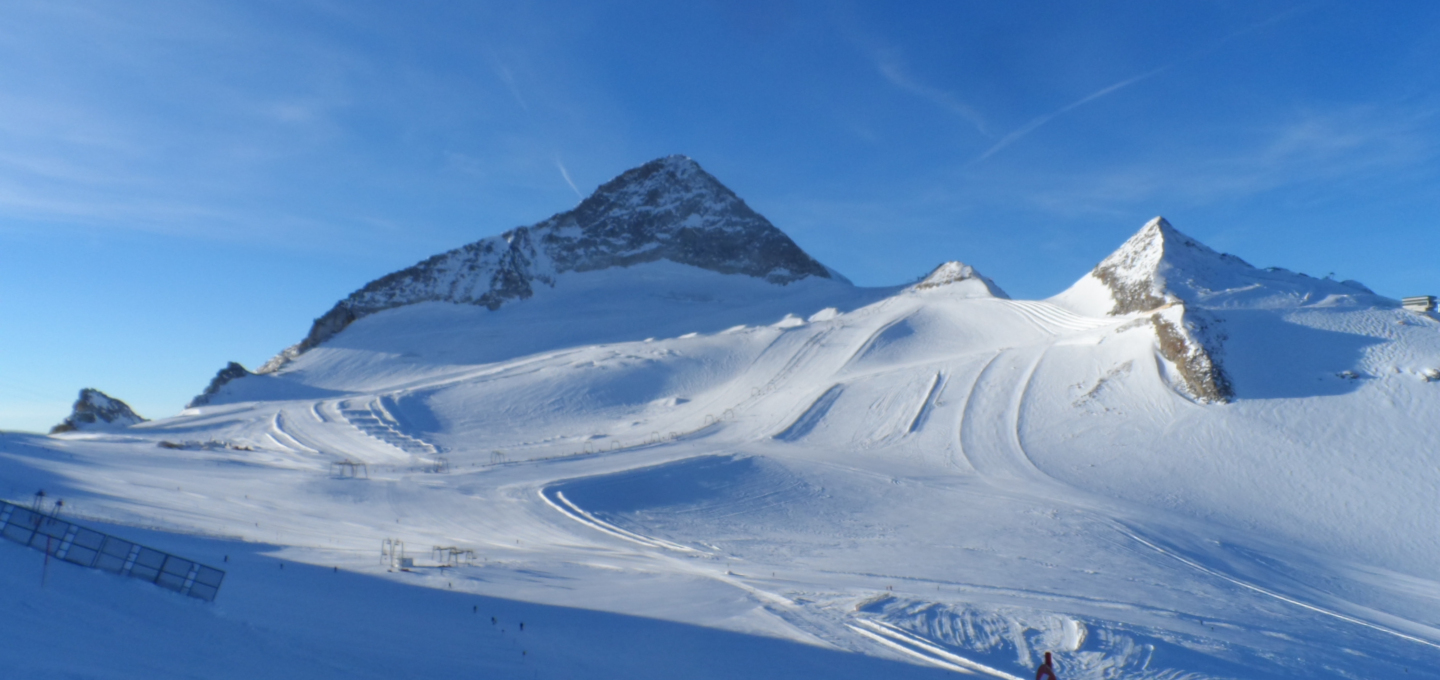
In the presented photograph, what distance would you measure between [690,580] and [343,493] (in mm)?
13416

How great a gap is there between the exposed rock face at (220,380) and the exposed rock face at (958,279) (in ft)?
145

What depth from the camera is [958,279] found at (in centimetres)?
5744

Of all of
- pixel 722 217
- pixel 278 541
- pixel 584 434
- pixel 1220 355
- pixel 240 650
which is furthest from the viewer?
pixel 722 217

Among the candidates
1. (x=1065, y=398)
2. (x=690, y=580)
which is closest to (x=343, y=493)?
(x=690, y=580)

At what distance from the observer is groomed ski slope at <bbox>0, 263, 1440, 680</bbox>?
36.0 feet

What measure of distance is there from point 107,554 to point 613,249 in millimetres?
70150

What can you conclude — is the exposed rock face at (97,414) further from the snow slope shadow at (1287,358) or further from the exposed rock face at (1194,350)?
the snow slope shadow at (1287,358)

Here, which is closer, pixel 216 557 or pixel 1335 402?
pixel 216 557

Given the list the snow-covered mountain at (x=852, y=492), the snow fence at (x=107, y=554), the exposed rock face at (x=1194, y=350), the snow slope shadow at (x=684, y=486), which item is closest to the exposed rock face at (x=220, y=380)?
the snow-covered mountain at (x=852, y=492)

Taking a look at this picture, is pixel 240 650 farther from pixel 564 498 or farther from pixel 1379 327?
pixel 1379 327

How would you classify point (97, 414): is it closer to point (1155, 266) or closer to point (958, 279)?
point (958, 279)

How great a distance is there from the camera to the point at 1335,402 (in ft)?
93.2

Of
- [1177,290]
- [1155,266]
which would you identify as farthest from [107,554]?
[1155,266]

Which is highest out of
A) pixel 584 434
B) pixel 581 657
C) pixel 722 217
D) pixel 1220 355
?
pixel 722 217
